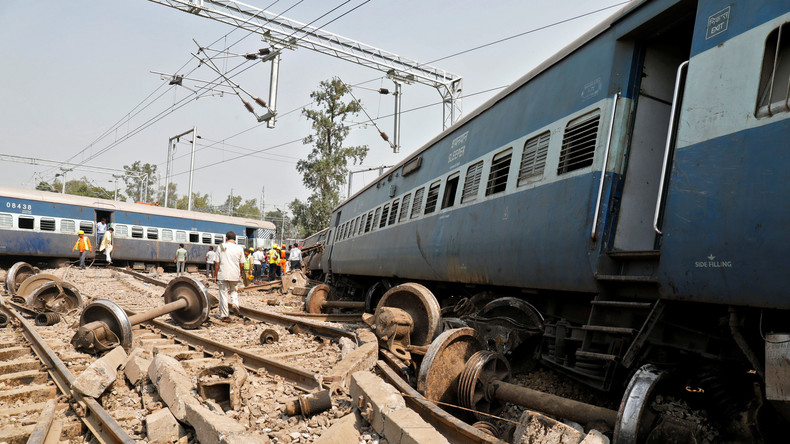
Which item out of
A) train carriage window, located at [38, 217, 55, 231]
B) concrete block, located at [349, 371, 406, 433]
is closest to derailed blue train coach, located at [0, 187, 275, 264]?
train carriage window, located at [38, 217, 55, 231]

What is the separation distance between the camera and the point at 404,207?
10.7 metres

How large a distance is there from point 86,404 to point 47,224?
22682mm

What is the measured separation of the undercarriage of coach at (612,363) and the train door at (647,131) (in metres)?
0.82

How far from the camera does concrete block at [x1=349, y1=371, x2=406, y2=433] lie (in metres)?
4.02

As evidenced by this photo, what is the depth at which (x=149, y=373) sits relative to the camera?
573 cm

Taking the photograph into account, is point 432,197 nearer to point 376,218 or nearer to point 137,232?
point 376,218

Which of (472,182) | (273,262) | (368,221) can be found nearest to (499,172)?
(472,182)

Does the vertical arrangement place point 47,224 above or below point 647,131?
below

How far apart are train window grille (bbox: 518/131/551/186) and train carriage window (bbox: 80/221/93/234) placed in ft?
82.5

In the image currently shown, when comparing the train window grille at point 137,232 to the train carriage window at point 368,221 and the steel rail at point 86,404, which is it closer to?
the train carriage window at point 368,221

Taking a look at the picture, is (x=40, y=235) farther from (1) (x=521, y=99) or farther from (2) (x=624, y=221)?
(2) (x=624, y=221)

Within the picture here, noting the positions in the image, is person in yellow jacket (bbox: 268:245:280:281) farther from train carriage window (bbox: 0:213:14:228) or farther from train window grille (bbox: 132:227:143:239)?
train carriage window (bbox: 0:213:14:228)

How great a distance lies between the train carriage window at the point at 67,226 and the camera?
2384 cm

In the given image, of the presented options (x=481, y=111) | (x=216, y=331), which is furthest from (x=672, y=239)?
(x=216, y=331)
